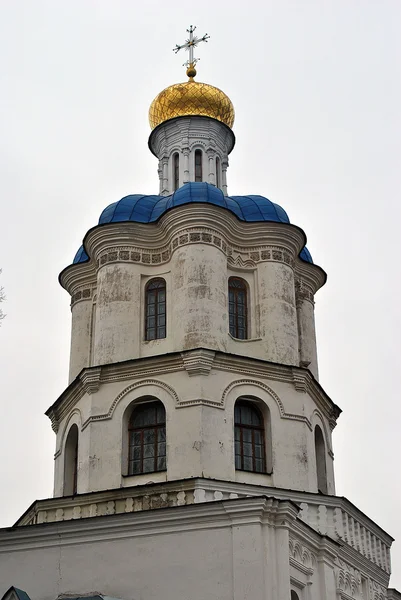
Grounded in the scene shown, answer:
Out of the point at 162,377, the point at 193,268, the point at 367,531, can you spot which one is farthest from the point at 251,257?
the point at 367,531

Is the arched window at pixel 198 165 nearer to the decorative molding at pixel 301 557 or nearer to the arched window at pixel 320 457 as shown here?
the arched window at pixel 320 457

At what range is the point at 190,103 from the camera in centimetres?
2533

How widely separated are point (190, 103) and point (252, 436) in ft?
27.8

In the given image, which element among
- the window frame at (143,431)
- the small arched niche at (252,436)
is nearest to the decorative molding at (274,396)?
the small arched niche at (252,436)

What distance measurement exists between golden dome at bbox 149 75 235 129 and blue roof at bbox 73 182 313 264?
2.90m

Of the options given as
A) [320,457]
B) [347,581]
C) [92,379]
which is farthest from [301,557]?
[92,379]

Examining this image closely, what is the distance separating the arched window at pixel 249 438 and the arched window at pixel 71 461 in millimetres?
3178

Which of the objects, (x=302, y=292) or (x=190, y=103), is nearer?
(x=302, y=292)

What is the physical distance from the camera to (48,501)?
19.3m

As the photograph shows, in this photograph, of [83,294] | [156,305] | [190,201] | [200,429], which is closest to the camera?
[200,429]

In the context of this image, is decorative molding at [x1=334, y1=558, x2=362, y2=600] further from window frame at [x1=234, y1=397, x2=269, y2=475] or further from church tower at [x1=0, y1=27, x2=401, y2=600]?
window frame at [x1=234, y1=397, x2=269, y2=475]

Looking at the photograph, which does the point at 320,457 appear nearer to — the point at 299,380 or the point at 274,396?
the point at 299,380

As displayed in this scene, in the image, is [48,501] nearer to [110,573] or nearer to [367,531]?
[110,573]

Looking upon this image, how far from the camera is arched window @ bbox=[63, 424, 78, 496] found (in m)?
21.3
